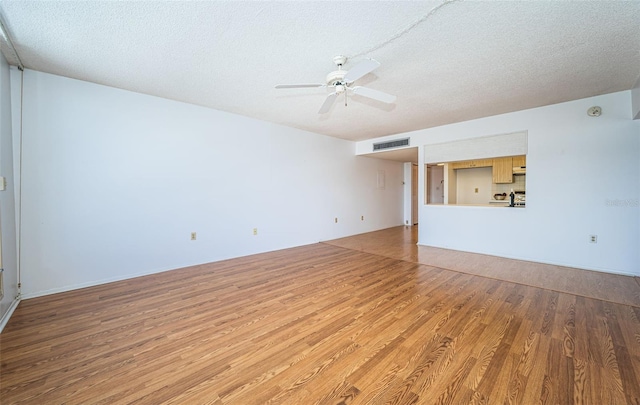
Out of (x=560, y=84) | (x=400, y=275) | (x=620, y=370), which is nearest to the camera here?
(x=620, y=370)

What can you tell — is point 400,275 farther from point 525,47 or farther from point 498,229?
point 525,47

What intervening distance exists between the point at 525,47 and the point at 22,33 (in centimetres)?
445

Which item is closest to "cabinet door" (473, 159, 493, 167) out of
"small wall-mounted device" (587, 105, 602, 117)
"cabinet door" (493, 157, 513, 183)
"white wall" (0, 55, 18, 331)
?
"cabinet door" (493, 157, 513, 183)

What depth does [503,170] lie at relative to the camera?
6.23 m

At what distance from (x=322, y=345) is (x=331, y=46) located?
2.54 metres

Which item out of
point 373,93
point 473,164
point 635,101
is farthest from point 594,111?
point 373,93

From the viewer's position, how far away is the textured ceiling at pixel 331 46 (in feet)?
6.00

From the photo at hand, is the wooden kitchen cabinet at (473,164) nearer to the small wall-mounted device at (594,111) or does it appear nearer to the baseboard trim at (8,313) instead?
the small wall-mounted device at (594,111)

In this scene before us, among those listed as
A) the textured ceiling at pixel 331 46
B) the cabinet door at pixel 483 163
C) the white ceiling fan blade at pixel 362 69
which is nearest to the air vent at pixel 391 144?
the textured ceiling at pixel 331 46

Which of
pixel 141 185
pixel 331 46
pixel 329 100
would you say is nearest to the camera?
pixel 331 46

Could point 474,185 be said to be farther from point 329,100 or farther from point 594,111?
point 329,100

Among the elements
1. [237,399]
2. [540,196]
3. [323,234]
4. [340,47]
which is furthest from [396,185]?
[237,399]

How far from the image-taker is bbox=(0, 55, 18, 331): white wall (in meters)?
2.30

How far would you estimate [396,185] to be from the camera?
8055 millimetres
